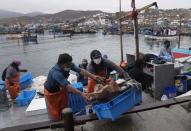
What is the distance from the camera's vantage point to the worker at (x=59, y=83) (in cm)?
451

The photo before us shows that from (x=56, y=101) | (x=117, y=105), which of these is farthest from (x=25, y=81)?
(x=117, y=105)

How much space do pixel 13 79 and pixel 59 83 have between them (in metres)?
4.93

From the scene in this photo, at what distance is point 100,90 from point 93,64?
43.9 inches

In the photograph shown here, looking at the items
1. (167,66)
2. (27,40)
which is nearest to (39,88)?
(167,66)

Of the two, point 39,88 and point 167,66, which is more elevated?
point 167,66

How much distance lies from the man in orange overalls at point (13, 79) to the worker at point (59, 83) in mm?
4171

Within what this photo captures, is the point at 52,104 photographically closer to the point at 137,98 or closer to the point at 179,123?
the point at 137,98

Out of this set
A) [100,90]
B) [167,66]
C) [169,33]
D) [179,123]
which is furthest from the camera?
[169,33]

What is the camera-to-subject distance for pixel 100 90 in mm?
4066

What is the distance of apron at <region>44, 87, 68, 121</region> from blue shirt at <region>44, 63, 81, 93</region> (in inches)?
3.8

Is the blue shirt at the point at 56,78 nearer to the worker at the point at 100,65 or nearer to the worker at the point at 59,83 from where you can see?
the worker at the point at 59,83

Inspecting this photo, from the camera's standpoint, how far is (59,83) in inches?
178

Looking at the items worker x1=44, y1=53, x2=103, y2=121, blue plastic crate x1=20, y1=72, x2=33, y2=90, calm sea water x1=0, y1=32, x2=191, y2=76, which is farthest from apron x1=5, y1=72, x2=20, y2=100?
calm sea water x1=0, y1=32, x2=191, y2=76

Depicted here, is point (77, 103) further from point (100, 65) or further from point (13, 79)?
point (13, 79)
